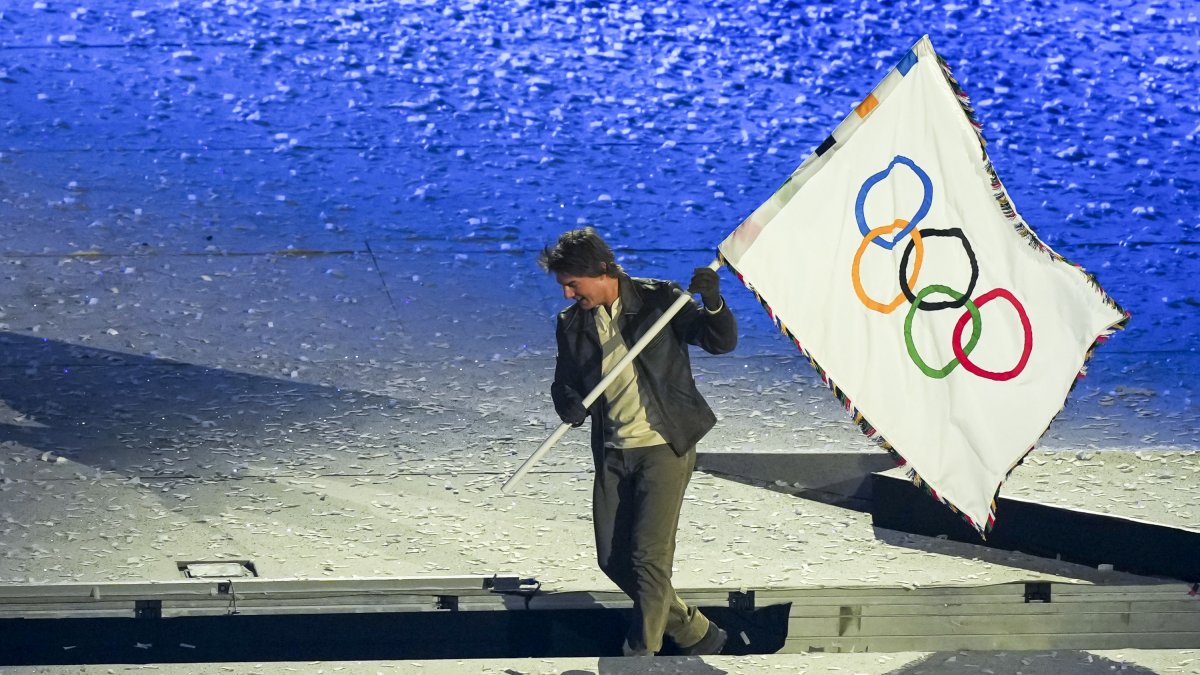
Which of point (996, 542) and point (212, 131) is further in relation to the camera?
point (212, 131)

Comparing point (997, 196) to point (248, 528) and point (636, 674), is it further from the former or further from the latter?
point (248, 528)

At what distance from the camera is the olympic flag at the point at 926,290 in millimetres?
5090

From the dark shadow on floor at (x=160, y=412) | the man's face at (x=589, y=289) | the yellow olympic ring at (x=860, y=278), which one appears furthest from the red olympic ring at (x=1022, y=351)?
the dark shadow on floor at (x=160, y=412)

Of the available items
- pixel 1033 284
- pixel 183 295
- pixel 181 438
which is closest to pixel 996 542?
pixel 1033 284

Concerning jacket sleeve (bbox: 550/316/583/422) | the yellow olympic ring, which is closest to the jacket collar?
jacket sleeve (bbox: 550/316/583/422)

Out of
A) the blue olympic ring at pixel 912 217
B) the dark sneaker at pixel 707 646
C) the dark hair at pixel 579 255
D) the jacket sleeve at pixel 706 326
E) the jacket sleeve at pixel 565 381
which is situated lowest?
the dark sneaker at pixel 707 646

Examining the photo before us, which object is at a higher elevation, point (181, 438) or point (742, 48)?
point (742, 48)

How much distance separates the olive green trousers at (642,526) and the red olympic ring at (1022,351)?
0.90 meters

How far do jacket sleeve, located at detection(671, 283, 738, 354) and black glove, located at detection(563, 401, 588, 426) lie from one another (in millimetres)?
368

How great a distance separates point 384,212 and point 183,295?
5.53 feet

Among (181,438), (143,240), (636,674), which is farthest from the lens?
(143,240)

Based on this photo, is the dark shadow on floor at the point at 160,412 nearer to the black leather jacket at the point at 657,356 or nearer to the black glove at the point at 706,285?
the black leather jacket at the point at 657,356

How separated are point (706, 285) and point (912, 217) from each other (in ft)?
2.74

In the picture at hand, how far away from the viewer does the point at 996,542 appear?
6.05 m
